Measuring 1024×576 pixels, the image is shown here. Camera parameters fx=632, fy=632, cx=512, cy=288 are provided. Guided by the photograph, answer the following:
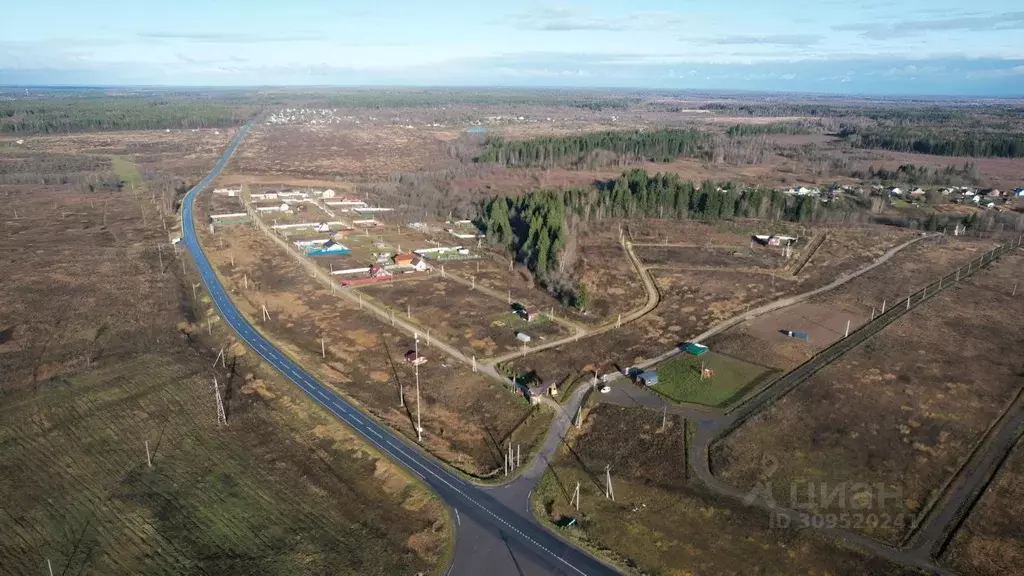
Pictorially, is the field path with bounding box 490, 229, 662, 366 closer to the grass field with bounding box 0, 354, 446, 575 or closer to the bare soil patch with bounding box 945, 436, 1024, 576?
the grass field with bounding box 0, 354, 446, 575

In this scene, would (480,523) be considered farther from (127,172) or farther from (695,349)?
(127,172)

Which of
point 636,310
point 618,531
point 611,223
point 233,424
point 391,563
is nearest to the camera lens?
point 391,563

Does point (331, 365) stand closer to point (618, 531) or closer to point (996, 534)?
point (618, 531)

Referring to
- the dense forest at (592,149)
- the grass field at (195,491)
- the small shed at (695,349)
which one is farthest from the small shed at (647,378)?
the dense forest at (592,149)

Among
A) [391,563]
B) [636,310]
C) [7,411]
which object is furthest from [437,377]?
[7,411]

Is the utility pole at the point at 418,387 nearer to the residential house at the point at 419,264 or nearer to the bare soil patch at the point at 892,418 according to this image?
the residential house at the point at 419,264

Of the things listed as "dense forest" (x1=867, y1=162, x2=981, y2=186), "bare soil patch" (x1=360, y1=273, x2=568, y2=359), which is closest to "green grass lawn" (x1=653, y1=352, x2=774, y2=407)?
"bare soil patch" (x1=360, y1=273, x2=568, y2=359)
